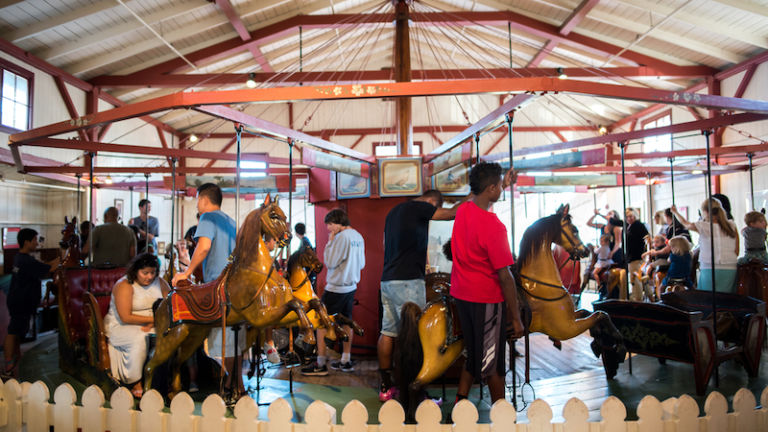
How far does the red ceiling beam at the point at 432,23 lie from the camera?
34.9 ft

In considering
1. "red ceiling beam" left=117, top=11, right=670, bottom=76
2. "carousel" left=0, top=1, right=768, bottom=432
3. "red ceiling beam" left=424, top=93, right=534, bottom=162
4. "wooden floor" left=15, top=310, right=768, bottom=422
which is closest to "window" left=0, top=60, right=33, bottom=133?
"red ceiling beam" left=117, top=11, right=670, bottom=76

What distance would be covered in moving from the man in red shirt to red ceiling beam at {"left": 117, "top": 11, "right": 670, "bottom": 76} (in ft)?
Result: 28.7

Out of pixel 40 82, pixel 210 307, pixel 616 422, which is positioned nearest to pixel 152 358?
pixel 210 307

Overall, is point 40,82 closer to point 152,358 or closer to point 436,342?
point 152,358

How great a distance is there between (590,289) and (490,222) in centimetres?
1229

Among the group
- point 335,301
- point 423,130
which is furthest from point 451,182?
point 423,130

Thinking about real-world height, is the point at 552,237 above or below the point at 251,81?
below

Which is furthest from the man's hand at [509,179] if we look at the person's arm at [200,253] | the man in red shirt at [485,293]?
the person's arm at [200,253]

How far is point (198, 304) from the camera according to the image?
3535mm

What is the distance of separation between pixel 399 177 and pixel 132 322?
3392 millimetres

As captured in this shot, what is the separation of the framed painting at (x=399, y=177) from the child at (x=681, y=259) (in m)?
3.53

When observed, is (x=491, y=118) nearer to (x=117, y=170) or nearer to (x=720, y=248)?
(x=720, y=248)

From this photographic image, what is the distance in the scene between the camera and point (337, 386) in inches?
177

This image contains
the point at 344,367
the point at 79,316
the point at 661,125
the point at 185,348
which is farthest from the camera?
the point at 661,125
